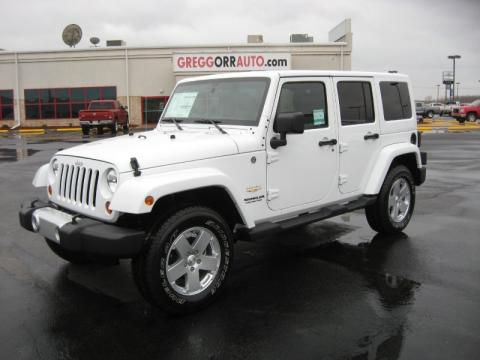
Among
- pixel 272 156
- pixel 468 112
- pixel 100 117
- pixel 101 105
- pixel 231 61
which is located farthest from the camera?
pixel 468 112

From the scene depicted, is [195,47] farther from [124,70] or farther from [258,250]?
[258,250]

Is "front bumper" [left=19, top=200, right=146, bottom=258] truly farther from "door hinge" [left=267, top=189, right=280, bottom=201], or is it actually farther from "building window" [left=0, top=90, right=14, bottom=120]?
"building window" [left=0, top=90, right=14, bottom=120]

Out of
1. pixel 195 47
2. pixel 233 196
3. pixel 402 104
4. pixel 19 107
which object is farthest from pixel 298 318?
pixel 19 107

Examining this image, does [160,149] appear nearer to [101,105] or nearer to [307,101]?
[307,101]

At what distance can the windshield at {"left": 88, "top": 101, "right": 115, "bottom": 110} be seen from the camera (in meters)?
28.1

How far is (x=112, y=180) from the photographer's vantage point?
393cm

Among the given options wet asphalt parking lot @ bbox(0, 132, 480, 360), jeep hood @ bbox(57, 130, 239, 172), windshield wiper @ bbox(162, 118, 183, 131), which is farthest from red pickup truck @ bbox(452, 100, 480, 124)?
jeep hood @ bbox(57, 130, 239, 172)

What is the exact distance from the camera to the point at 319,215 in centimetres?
517

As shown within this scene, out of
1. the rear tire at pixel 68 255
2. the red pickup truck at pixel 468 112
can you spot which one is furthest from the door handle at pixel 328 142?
the red pickup truck at pixel 468 112

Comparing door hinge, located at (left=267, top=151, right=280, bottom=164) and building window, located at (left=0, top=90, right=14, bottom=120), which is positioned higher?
building window, located at (left=0, top=90, right=14, bottom=120)

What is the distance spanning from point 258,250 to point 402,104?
8.91ft

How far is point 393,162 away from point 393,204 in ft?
1.75

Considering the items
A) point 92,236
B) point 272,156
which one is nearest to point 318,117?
point 272,156

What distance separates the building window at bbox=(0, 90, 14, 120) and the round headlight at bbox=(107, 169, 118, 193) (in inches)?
1428
